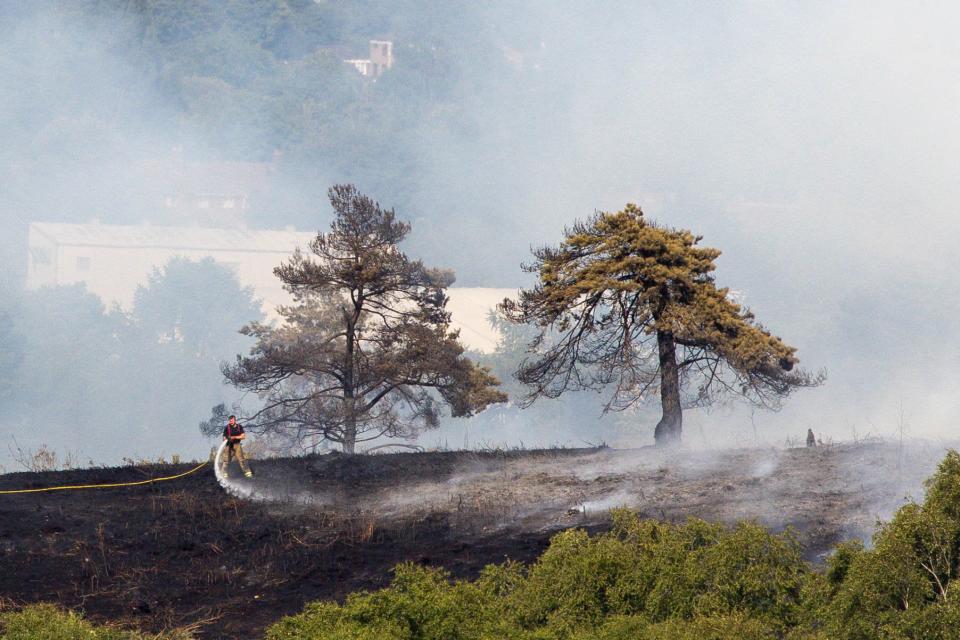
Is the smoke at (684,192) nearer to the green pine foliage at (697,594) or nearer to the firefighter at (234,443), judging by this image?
the firefighter at (234,443)

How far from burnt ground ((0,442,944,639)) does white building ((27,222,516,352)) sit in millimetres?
112519

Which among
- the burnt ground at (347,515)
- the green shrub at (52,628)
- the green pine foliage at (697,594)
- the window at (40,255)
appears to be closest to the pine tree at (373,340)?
the burnt ground at (347,515)

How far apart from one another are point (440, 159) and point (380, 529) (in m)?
180

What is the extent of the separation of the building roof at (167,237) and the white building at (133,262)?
117 millimetres

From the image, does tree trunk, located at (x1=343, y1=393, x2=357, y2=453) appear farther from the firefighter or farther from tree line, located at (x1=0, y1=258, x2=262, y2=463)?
tree line, located at (x1=0, y1=258, x2=262, y2=463)

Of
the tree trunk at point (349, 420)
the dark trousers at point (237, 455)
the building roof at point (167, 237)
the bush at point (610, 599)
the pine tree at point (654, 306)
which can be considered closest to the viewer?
the bush at point (610, 599)

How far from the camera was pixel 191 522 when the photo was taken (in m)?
18.9

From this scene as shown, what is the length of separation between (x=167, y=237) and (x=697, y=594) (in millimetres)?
139134

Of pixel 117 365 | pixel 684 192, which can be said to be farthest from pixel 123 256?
pixel 684 192

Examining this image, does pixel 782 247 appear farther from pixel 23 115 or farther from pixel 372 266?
pixel 372 266

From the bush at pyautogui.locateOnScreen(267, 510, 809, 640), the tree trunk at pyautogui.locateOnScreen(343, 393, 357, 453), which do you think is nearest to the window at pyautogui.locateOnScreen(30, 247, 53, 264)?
the tree trunk at pyautogui.locateOnScreen(343, 393, 357, 453)

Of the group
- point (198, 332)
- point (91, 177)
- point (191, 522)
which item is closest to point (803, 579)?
point (191, 522)

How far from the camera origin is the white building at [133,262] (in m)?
138

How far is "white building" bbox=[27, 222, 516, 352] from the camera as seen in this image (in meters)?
138
